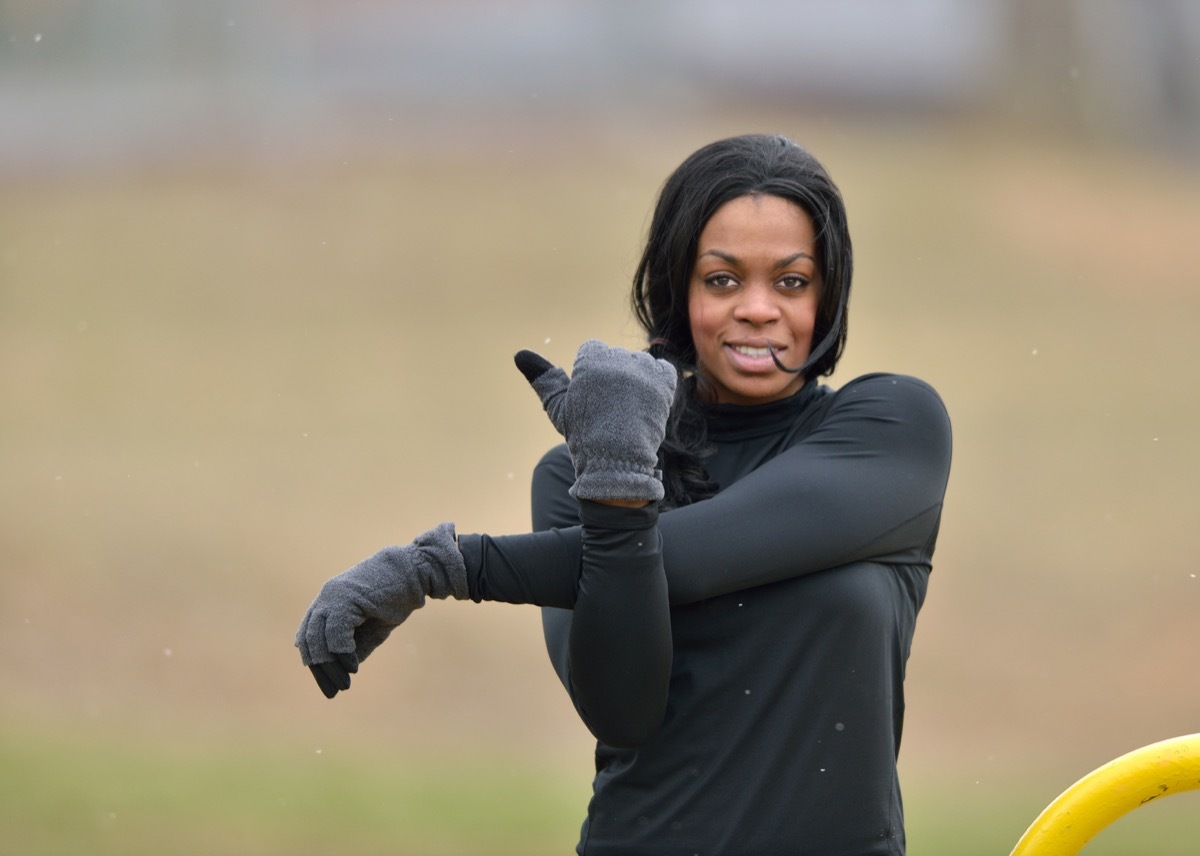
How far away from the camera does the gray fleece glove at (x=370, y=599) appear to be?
170cm

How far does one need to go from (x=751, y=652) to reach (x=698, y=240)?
55cm

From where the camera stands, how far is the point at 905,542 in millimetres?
1901

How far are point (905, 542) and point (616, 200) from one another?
42.8 ft

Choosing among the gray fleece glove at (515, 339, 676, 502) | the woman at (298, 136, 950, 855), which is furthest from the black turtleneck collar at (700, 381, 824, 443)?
the gray fleece glove at (515, 339, 676, 502)

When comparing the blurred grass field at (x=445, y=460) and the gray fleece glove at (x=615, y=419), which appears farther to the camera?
the blurred grass field at (x=445, y=460)

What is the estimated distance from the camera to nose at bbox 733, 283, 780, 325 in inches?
79.0

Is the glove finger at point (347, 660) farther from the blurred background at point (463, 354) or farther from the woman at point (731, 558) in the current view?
the blurred background at point (463, 354)

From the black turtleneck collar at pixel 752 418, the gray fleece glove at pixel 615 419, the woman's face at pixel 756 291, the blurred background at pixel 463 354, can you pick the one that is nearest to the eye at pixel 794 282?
the woman's face at pixel 756 291

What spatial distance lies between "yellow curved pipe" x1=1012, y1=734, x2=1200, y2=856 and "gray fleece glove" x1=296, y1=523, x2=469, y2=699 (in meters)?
0.67

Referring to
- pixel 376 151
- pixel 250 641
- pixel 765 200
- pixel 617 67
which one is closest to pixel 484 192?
pixel 376 151

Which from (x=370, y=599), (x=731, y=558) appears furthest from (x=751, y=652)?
(x=370, y=599)

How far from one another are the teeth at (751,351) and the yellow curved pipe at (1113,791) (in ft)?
2.23

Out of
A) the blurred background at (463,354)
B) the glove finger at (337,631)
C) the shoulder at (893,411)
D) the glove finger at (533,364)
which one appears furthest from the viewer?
the blurred background at (463,354)

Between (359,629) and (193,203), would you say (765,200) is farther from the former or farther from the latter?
(193,203)
